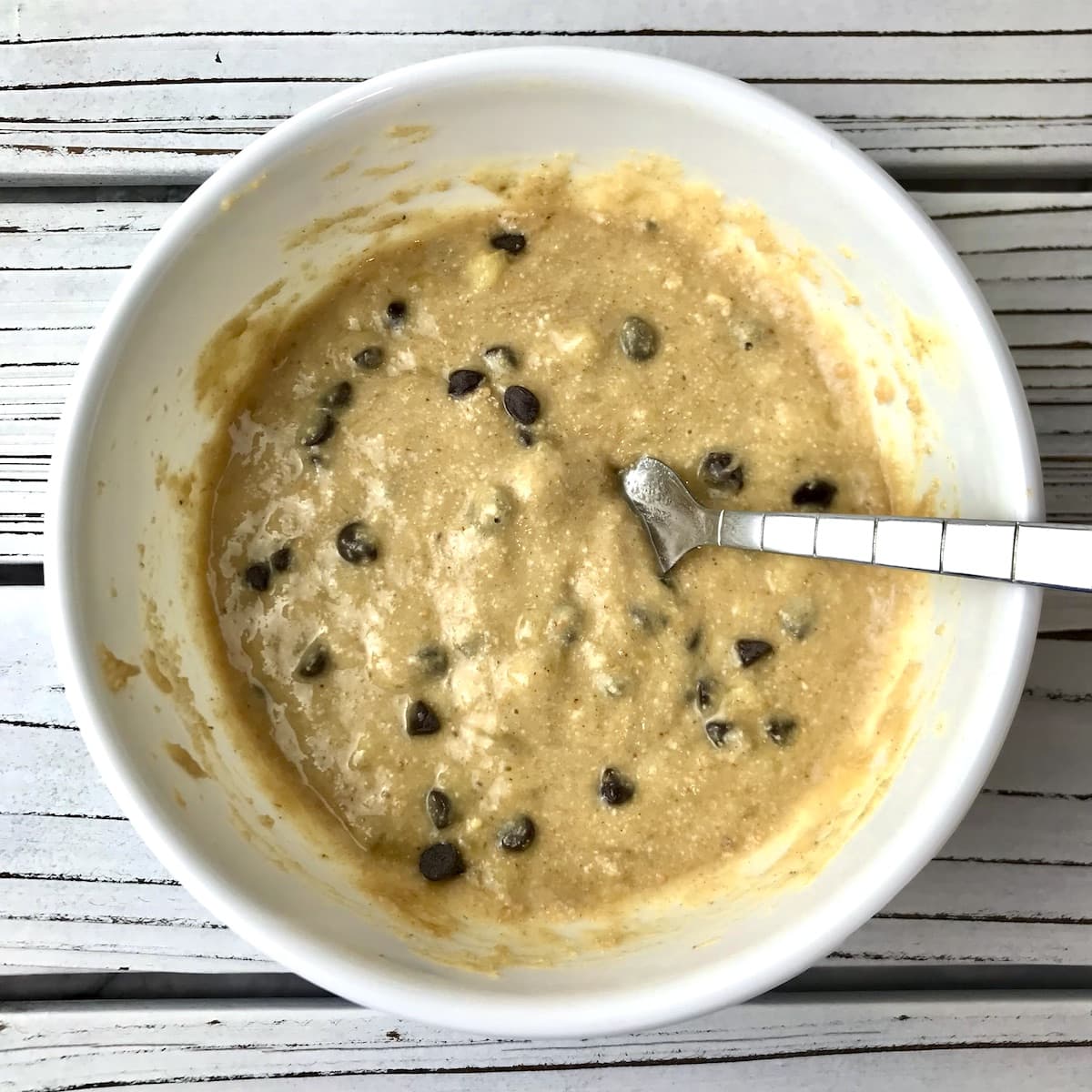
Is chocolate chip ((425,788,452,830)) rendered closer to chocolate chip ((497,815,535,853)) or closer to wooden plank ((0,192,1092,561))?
chocolate chip ((497,815,535,853))

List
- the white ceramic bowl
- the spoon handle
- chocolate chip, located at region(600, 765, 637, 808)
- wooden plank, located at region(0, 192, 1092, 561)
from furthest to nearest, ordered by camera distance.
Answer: wooden plank, located at region(0, 192, 1092, 561), chocolate chip, located at region(600, 765, 637, 808), the white ceramic bowl, the spoon handle

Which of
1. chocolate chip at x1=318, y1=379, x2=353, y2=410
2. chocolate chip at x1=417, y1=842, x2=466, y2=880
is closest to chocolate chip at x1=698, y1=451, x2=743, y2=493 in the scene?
chocolate chip at x1=318, y1=379, x2=353, y2=410

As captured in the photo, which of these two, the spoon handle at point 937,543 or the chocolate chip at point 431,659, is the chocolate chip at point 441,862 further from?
the spoon handle at point 937,543

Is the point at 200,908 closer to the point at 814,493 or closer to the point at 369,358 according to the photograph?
the point at 369,358

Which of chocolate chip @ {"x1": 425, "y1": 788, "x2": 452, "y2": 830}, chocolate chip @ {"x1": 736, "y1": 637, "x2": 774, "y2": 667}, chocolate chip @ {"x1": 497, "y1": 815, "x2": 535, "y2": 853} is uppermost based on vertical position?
chocolate chip @ {"x1": 736, "y1": 637, "x2": 774, "y2": 667}

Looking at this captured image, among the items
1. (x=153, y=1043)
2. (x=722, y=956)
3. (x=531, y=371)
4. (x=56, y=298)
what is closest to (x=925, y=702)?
(x=722, y=956)

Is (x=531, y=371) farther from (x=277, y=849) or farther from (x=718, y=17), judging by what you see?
(x=277, y=849)

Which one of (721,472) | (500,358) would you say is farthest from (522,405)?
(721,472)
